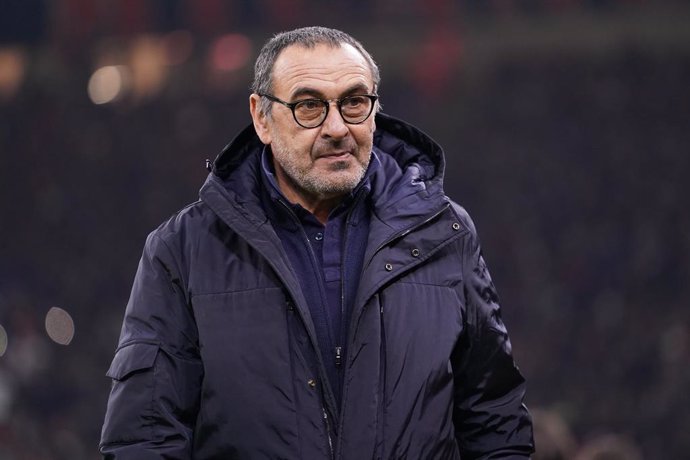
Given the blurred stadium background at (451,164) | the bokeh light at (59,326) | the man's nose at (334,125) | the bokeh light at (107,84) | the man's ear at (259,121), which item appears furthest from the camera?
the bokeh light at (107,84)

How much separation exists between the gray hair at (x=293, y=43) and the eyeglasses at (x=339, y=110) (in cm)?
7

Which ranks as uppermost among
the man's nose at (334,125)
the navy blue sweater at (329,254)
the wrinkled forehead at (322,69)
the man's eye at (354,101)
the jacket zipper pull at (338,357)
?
the wrinkled forehead at (322,69)

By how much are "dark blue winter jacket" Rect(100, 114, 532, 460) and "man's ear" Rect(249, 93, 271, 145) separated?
129mm

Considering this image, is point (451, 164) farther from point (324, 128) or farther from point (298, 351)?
point (298, 351)

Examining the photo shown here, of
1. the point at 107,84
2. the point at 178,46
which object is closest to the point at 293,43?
the point at 178,46

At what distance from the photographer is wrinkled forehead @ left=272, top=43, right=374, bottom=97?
2.28m

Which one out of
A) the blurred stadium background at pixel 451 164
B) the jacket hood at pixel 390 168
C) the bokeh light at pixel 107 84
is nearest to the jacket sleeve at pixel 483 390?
the jacket hood at pixel 390 168

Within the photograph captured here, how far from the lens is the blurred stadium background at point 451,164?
875cm

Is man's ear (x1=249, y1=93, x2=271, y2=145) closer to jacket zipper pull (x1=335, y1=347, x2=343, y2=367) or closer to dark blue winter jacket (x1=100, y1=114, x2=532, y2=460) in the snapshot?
dark blue winter jacket (x1=100, y1=114, x2=532, y2=460)

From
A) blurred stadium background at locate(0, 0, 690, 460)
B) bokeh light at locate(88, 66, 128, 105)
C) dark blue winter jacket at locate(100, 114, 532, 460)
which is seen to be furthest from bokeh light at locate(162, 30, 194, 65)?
dark blue winter jacket at locate(100, 114, 532, 460)

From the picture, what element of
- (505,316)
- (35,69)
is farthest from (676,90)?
(35,69)

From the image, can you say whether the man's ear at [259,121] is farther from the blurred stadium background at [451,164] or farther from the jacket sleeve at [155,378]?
the blurred stadium background at [451,164]

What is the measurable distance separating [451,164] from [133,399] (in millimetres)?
11319

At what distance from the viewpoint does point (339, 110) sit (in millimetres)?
2279
